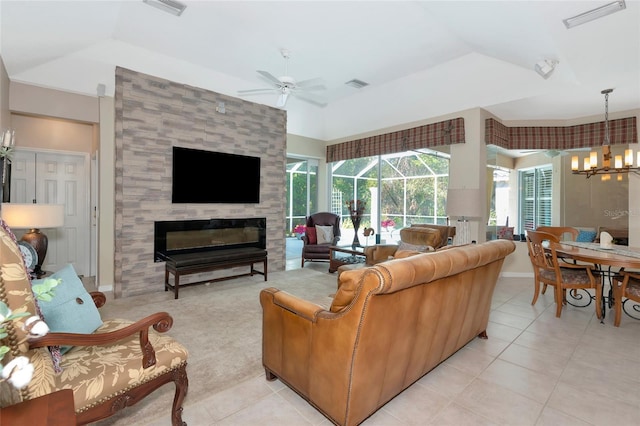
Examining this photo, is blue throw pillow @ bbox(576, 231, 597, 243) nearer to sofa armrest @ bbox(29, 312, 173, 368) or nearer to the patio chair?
the patio chair

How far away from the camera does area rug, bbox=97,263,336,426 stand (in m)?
1.98

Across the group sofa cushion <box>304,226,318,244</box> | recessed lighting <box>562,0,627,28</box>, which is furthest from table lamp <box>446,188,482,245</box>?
sofa cushion <box>304,226,318,244</box>

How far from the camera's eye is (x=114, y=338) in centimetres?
142

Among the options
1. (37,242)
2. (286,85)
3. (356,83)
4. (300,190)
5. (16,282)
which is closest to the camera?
(16,282)

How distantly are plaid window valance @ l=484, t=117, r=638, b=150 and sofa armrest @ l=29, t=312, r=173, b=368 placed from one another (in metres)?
5.11

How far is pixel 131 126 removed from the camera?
158 inches

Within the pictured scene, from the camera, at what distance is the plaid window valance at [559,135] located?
4590 millimetres

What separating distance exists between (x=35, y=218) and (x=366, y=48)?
166 inches

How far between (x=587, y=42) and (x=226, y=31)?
12.6ft

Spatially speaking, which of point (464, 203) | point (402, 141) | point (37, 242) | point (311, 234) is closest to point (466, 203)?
point (464, 203)

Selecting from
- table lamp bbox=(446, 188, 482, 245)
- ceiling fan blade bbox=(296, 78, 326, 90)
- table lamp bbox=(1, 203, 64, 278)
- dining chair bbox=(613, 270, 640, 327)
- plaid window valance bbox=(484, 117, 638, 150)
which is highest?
ceiling fan blade bbox=(296, 78, 326, 90)

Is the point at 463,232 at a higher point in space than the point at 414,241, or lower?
higher

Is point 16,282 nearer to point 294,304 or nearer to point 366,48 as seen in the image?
point 294,304

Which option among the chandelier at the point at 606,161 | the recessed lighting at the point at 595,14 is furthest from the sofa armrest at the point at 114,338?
the chandelier at the point at 606,161
